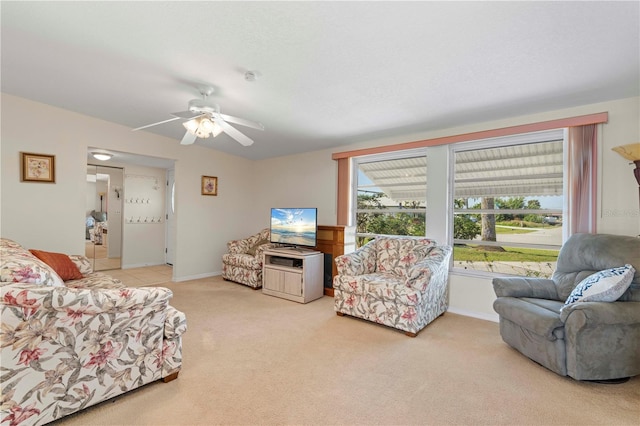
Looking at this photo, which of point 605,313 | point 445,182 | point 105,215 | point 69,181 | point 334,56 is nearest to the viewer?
point 605,313

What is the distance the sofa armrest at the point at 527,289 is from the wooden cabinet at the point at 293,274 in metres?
2.23

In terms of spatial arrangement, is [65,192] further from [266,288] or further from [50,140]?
[266,288]

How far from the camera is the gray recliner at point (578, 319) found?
204 centimetres

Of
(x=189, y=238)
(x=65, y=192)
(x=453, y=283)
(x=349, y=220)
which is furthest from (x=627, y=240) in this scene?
(x=65, y=192)

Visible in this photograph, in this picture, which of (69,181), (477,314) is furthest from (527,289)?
(69,181)

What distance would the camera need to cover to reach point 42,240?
3.66 meters

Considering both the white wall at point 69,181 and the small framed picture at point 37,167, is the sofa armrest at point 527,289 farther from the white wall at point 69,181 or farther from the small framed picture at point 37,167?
the small framed picture at point 37,167

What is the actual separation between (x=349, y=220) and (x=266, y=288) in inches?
63.4

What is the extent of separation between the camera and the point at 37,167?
3611 millimetres

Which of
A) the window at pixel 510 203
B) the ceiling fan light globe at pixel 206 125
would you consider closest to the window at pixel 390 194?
the window at pixel 510 203

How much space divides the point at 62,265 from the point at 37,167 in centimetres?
145

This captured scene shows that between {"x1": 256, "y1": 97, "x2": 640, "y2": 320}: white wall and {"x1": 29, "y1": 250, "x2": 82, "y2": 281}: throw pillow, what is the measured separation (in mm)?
3130

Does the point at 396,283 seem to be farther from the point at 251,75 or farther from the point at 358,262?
the point at 251,75

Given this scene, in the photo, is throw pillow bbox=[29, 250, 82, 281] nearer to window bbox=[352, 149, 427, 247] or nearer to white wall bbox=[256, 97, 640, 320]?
white wall bbox=[256, 97, 640, 320]
